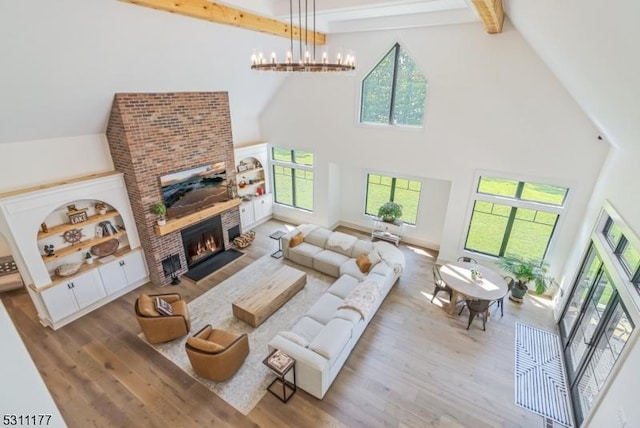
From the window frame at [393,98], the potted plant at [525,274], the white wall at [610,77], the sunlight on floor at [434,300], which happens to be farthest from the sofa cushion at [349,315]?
the window frame at [393,98]

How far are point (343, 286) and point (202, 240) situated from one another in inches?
162

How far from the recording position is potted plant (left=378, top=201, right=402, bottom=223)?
28.3ft

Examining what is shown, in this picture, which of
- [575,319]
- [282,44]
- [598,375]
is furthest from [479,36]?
[598,375]

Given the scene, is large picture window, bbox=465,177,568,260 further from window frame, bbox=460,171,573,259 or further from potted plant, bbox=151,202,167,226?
potted plant, bbox=151,202,167,226

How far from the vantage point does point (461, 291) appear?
5.96 meters

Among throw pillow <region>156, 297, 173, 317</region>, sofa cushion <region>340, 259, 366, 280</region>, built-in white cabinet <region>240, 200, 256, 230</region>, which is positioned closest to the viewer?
throw pillow <region>156, 297, 173, 317</region>

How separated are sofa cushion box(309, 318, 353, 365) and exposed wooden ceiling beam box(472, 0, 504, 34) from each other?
5.07 m

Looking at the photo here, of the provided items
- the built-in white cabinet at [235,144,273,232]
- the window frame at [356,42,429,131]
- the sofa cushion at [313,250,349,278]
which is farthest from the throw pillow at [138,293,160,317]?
the window frame at [356,42,429,131]

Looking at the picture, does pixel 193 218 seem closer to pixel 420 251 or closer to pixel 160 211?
pixel 160 211

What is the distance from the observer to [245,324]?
6082mm

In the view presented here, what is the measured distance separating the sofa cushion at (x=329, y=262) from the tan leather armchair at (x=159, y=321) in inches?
128

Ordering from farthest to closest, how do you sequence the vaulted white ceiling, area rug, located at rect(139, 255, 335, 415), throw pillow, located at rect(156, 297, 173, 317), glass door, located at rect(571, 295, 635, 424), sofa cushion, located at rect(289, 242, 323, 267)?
sofa cushion, located at rect(289, 242, 323, 267)
throw pillow, located at rect(156, 297, 173, 317)
area rug, located at rect(139, 255, 335, 415)
glass door, located at rect(571, 295, 635, 424)
the vaulted white ceiling

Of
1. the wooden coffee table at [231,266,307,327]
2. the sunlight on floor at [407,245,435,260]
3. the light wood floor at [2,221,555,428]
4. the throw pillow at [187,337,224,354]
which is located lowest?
the light wood floor at [2,221,555,428]

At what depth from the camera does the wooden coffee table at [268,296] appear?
600 centimetres
